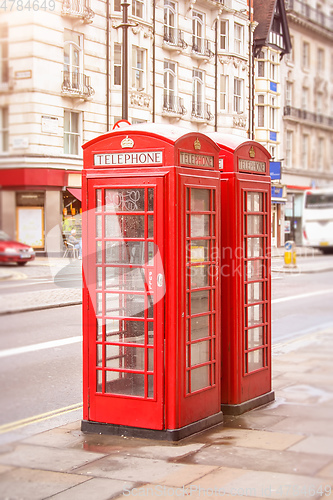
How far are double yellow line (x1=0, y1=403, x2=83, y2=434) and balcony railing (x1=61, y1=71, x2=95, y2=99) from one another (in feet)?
6.56

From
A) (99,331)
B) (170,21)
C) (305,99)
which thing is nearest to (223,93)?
(170,21)

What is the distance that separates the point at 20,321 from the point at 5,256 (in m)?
0.81

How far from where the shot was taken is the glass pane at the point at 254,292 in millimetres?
4733

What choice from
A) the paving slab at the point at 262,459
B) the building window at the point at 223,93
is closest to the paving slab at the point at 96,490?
the paving slab at the point at 262,459

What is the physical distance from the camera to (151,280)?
396cm

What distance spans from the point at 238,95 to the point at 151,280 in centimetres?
239

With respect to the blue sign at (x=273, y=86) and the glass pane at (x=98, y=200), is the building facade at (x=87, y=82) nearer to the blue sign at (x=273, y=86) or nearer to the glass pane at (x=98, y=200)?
the glass pane at (x=98, y=200)

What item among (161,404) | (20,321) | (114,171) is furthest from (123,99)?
(161,404)

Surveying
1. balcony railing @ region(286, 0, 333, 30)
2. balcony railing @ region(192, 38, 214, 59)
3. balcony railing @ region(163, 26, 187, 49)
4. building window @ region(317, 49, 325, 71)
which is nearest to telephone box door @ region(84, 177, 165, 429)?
balcony railing @ region(163, 26, 187, 49)

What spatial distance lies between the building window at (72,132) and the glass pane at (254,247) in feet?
4.27

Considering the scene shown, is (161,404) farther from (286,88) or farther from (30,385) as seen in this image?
(286,88)

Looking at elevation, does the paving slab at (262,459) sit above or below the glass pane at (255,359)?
below

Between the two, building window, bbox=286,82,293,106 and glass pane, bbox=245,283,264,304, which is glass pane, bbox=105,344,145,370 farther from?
building window, bbox=286,82,293,106

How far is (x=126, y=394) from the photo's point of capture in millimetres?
4129
